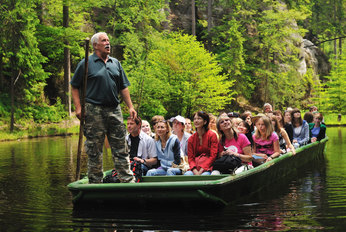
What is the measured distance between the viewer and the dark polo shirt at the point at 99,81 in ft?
19.9

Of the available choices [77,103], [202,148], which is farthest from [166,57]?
[77,103]

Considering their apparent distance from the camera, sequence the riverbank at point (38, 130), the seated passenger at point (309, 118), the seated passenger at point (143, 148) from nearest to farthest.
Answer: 1. the seated passenger at point (143, 148)
2. the seated passenger at point (309, 118)
3. the riverbank at point (38, 130)

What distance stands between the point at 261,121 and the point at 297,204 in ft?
7.10

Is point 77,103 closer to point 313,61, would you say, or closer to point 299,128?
point 299,128

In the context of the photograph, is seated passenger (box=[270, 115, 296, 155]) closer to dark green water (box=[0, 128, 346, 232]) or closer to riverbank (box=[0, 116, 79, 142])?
dark green water (box=[0, 128, 346, 232])

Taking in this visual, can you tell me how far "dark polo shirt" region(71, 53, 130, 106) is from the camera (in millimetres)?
6059

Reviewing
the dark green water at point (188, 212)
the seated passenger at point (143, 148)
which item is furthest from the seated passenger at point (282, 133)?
the seated passenger at point (143, 148)

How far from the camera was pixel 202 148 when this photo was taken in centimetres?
743

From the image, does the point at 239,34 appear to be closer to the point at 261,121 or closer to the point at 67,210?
the point at 261,121

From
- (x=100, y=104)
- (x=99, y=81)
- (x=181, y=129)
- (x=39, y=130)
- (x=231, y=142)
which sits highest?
(x=99, y=81)

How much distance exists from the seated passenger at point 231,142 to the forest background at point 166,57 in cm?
896

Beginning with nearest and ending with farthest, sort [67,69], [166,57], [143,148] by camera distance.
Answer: [143,148]
[67,69]
[166,57]

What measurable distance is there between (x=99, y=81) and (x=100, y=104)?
0.91ft

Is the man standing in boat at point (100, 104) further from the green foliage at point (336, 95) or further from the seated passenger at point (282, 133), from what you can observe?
the green foliage at point (336, 95)
